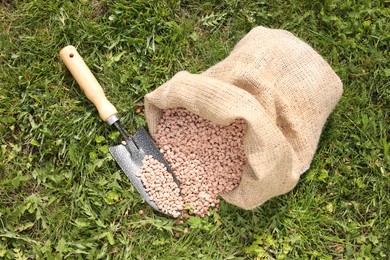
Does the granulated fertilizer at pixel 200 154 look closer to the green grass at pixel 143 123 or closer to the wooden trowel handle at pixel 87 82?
the green grass at pixel 143 123

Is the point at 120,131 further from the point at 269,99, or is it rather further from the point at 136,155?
the point at 269,99

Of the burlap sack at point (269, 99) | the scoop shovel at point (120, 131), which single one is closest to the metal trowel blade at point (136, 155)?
the scoop shovel at point (120, 131)

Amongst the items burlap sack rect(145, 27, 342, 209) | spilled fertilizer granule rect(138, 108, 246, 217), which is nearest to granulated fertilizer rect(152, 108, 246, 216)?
spilled fertilizer granule rect(138, 108, 246, 217)

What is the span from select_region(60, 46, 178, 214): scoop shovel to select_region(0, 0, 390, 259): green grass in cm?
8

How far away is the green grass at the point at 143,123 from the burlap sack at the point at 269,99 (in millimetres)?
257

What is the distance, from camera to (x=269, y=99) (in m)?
2.64

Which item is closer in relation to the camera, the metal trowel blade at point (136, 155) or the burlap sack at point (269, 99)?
the burlap sack at point (269, 99)

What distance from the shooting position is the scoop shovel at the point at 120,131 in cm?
281

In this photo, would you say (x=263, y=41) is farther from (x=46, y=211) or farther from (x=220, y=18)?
(x=46, y=211)

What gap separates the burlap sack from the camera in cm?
255

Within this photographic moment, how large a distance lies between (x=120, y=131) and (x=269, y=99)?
86 cm

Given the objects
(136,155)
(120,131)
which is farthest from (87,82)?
(136,155)

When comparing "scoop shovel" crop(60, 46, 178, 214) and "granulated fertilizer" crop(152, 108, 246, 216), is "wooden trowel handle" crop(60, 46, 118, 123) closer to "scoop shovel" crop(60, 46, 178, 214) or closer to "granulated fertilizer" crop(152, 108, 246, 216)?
"scoop shovel" crop(60, 46, 178, 214)

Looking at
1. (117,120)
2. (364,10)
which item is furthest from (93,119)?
(364,10)
